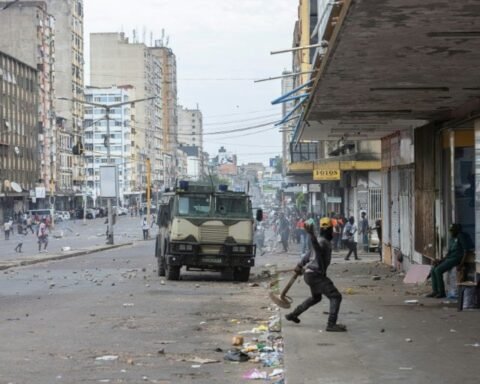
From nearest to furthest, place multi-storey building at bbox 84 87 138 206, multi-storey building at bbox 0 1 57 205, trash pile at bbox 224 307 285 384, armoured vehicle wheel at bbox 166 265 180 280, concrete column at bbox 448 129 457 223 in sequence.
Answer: trash pile at bbox 224 307 285 384 < concrete column at bbox 448 129 457 223 < armoured vehicle wheel at bbox 166 265 180 280 < multi-storey building at bbox 0 1 57 205 < multi-storey building at bbox 84 87 138 206

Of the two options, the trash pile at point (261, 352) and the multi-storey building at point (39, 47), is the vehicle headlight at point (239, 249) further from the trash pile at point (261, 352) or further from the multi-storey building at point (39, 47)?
the multi-storey building at point (39, 47)

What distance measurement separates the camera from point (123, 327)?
14461 millimetres

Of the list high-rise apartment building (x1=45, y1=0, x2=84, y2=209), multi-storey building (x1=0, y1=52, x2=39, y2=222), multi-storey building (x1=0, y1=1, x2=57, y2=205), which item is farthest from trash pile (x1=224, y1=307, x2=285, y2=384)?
high-rise apartment building (x1=45, y1=0, x2=84, y2=209)

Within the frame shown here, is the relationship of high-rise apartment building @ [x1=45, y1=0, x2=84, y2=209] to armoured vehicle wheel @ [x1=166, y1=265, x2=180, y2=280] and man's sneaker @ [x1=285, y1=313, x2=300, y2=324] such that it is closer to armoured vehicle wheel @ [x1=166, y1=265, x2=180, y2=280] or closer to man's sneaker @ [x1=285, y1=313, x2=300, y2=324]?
armoured vehicle wheel @ [x1=166, y1=265, x2=180, y2=280]

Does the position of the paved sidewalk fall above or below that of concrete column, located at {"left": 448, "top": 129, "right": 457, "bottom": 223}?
below

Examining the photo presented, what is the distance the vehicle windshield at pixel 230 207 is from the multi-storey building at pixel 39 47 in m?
88.4

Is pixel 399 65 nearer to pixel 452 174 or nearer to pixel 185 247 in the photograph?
pixel 452 174

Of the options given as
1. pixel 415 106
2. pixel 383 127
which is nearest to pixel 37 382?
pixel 415 106

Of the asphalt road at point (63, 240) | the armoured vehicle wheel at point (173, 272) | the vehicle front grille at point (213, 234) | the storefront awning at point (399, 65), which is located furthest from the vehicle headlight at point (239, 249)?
the asphalt road at point (63, 240)

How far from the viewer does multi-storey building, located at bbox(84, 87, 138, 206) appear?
158250mm

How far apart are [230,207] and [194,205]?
949 mm

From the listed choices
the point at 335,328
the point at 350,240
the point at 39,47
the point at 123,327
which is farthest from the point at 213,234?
the point at 39,47

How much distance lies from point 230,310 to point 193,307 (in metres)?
0.84

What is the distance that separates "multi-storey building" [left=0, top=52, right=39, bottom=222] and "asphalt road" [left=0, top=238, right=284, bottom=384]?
7653cm
